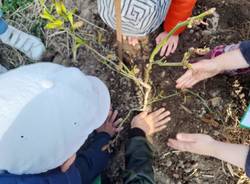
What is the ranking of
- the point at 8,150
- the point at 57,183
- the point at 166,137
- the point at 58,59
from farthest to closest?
the point at 58,59 → the point at 166,137 → the point at 57,183 → the point at 8,150

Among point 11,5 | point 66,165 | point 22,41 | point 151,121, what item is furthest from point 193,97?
point 11,5

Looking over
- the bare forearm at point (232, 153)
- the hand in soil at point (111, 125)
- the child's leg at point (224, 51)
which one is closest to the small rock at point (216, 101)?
the child's leg at point (224, 51)

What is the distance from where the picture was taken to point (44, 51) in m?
1.83

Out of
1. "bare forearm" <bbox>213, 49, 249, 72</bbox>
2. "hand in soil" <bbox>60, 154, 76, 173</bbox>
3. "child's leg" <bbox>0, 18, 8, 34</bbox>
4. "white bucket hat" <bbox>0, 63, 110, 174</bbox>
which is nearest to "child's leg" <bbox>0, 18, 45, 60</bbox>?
"child's leg" <bbox>0, 18, 8, 34</bbox>

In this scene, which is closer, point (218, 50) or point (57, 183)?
point (57, 183)

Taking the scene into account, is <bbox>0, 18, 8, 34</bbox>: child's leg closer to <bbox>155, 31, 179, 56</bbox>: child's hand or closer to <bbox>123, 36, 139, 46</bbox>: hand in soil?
<bbox>123, 36, 139, 46</bbox>: hand in soil

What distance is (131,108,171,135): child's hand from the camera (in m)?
1.62

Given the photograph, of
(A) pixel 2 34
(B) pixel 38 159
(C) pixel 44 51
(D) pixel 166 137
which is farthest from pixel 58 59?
(B) pixel 38 159

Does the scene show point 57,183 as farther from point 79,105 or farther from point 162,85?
point 162,85

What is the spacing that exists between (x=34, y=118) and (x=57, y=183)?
0.22 m

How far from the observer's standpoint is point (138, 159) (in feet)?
5.04

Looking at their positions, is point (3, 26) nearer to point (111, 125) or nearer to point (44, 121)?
point (111, 125)

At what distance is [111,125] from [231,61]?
1.55 feet

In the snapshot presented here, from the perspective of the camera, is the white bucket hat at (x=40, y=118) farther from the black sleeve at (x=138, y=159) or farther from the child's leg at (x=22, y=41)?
the child's leg at (x=22, y=41)
